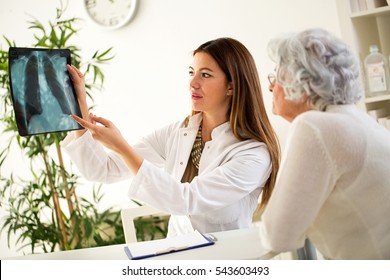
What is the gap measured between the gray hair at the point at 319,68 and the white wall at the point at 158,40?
1724 millimetres

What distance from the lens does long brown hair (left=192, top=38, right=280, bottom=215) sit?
1918 mm

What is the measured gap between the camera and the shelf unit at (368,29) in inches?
94.5

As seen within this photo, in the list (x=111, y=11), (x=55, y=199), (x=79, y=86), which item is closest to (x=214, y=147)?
(x=79, y=86)

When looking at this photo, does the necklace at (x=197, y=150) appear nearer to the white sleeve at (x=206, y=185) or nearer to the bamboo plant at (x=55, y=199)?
the white sleeve at (x=206, y=185)

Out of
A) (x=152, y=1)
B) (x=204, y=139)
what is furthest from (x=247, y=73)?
(x=152, y=1)

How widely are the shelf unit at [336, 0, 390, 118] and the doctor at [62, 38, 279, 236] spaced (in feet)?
2.47

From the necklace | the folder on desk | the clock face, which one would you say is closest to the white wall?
the clock face

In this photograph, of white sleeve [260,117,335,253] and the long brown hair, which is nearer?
white sleeve [260,117,335,253]

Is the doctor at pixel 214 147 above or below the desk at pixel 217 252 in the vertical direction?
above

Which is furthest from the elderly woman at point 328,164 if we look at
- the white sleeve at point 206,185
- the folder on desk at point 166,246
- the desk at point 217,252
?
the white sleeve at point 206,185

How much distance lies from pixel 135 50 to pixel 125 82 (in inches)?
9.3

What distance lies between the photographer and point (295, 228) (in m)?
1.15

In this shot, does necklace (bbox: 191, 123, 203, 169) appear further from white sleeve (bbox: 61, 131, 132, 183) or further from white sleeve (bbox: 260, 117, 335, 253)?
white sleeve (bbox: 260, 117, 335, 253)
